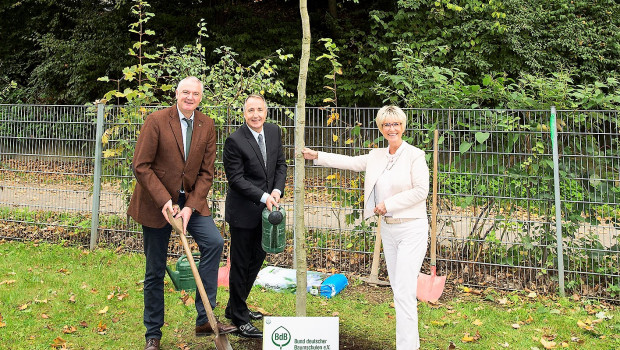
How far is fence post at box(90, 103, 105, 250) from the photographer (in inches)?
255

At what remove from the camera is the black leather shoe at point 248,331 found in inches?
158

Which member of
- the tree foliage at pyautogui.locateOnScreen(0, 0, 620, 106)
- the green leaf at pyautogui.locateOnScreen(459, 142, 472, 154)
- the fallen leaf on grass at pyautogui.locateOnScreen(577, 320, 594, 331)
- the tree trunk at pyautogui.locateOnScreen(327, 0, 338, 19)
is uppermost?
the tree trunk at pyautogui.locateOnScreen(327, 0, 338, 19)

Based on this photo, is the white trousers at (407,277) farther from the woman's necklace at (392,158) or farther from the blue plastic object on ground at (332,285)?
the blue plastic object on ground at (332,285)

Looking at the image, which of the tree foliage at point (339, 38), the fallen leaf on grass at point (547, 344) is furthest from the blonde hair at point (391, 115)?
the tree foliage at point (339, 38)

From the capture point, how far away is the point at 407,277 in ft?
11.6

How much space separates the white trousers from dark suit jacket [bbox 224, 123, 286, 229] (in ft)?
3.55

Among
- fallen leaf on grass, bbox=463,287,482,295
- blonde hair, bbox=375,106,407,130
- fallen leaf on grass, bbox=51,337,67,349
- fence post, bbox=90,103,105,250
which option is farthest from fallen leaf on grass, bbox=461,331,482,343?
fence post, bbox=90,103,105,250

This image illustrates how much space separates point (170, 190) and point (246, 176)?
60 cm

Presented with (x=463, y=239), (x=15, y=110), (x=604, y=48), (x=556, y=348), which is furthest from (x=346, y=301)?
(x=604, y=48)

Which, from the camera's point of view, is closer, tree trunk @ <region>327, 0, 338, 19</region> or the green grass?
the green grass

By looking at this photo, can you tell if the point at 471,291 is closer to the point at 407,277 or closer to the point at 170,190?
the point at 407,277

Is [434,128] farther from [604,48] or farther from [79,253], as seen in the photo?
[604,48]

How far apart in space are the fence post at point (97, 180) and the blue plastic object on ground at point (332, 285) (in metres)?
3.24

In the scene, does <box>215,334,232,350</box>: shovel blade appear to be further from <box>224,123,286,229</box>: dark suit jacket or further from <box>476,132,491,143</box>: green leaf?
<box>476,132,491,143</box>: green leaf
